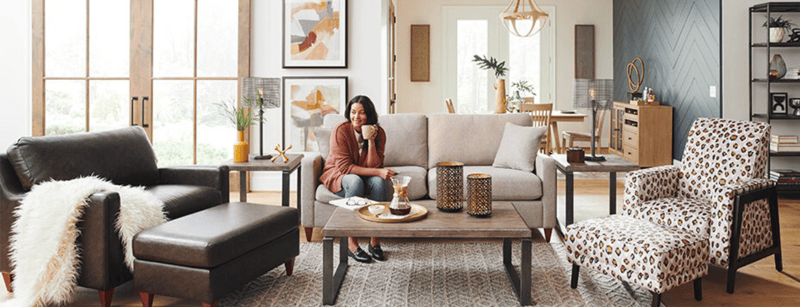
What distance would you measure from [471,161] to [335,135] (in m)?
1.18

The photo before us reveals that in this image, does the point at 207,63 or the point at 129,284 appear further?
the point at 207,63

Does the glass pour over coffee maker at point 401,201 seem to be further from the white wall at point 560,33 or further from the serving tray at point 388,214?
the white wall at point 560,33

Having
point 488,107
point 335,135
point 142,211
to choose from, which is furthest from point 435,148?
point 488,107

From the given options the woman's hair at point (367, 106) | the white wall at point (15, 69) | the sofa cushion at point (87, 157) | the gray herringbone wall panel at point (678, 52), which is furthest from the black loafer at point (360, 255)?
the gray herringbone wall panel at point (678, 52)

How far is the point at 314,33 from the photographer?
18.1 feet

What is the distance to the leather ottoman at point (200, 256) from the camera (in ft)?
8.13

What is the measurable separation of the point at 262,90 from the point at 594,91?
2.30m

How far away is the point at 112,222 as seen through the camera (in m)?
2.60

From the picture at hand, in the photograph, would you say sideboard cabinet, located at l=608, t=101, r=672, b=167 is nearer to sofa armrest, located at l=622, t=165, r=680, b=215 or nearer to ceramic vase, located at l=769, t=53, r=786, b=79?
ceramic vase, located at l=769, t=53, r=786, b=79

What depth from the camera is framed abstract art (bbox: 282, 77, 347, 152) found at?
5547 mm

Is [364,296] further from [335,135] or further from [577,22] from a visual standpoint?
[577,22]

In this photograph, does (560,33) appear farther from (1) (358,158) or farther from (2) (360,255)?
(2) (360,255)

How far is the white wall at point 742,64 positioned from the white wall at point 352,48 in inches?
125

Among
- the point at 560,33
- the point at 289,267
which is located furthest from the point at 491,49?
the point at 289,267
